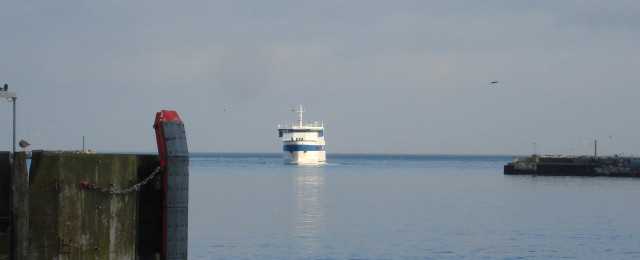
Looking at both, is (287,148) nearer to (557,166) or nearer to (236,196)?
(557,166)

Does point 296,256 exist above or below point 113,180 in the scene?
below

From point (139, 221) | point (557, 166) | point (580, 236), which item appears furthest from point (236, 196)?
point (557, 166)

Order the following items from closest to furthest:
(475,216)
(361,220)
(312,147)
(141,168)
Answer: (141,168), (361,220), (475,216), (312,147)

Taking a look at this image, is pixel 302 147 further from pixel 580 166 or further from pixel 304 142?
pixel 580 166

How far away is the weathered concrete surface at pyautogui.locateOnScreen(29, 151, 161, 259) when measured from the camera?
11.0m

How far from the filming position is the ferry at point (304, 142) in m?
158

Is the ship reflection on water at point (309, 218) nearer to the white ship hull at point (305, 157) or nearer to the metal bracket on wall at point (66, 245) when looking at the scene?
the metal bracket on wall at point (66, 245)

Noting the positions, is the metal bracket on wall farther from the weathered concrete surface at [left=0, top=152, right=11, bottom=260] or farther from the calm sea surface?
the calm sea surface

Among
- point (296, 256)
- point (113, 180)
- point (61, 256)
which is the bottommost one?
point (296, 256)

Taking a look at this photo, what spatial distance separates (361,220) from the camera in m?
44.6

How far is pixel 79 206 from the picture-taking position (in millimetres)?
11156

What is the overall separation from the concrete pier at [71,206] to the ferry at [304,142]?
144949 mm

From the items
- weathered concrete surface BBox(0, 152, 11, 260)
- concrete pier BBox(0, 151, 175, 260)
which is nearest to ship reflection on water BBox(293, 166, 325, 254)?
concrete pier BBox(0, 151, 175, 260)

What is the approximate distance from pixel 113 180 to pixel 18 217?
129cm
